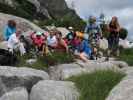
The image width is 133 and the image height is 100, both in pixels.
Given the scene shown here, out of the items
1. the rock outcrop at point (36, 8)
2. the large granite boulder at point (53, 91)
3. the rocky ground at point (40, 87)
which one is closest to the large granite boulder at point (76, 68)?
the rocky ground at point (40, 87)

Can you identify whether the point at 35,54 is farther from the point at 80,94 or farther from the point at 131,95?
the point at 131,95

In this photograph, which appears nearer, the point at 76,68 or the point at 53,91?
the point at 53,91

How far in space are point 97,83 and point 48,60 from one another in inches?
238

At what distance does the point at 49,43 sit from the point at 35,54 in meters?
1.09

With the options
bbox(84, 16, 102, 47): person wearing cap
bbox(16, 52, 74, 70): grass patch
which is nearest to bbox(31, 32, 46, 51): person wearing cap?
bbox(16, 52, 74, 70): grass patch

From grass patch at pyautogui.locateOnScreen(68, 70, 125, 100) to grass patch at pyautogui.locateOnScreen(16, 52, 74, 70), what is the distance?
4.17 m

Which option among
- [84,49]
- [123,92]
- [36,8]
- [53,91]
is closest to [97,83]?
[53,91]

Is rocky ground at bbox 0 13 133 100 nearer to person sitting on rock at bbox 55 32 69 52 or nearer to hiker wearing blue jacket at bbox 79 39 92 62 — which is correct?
hiker wearing blue jacket at bbox 79 39 92 62

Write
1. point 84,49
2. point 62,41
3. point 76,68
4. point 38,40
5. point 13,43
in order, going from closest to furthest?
point 76,68
point 13,43
point 84,49
point 62,41
point 38,40

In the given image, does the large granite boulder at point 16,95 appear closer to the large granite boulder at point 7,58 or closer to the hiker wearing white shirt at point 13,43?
the large granite boulder at point 7,58

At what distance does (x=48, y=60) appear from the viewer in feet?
64.6

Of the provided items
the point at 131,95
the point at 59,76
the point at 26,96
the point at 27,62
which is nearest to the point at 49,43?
the point at 27,62

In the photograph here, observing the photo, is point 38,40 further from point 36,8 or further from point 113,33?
point 36,8

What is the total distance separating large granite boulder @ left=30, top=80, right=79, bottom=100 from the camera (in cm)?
1306
